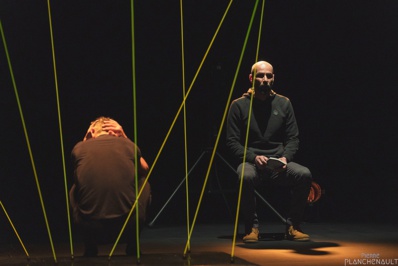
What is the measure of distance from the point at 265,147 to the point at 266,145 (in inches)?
0.6

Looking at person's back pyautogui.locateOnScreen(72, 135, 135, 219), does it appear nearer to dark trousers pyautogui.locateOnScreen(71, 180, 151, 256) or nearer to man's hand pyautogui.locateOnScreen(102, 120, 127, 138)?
dark trousers pyautogui.locateOnScreen(71, 180, 151, 256)

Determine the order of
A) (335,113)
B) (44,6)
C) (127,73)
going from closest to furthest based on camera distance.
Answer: (44,6)
(127,73)
(335,113)

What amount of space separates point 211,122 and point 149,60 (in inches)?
58.4

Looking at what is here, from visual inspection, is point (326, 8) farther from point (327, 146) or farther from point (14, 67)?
point (14, 67)

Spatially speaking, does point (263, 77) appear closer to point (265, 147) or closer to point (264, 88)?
point (264, 88)

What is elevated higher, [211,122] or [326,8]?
[326,8]

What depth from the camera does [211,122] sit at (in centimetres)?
588

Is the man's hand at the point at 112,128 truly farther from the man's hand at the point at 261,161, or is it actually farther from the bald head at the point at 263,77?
the bald head at the point at 263,77

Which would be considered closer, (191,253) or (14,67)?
(191,253)

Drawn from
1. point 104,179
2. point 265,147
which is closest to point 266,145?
point 265,147

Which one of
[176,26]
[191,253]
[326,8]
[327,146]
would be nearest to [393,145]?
[327,146]

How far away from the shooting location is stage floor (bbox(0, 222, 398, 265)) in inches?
149

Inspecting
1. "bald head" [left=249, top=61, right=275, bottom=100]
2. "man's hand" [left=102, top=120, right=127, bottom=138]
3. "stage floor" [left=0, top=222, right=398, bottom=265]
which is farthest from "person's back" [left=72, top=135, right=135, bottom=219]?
"bald head" [left=249, top=61, right=275, bottom=100]

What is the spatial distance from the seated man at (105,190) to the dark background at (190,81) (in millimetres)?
2181
